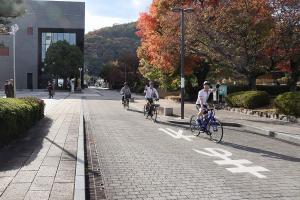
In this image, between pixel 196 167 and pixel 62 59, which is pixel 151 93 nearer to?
pixel 196 167

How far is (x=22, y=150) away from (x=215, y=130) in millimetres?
5847

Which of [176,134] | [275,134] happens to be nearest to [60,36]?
[176,134]

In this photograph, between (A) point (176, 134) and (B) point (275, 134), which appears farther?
(A) point (176, 134)

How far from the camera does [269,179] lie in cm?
846

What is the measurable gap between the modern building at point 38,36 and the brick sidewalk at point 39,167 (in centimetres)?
7668

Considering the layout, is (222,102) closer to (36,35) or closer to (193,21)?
(193,21)

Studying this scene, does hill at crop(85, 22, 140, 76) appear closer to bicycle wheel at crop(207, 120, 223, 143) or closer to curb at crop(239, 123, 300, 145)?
curb at crop(239, 123, 300, 145)

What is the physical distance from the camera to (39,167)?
29.1 feet

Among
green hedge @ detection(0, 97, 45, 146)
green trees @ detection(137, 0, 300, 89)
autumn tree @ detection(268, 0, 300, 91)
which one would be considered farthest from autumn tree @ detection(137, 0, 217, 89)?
green hedge @ detection(0, 97, 45, 146)

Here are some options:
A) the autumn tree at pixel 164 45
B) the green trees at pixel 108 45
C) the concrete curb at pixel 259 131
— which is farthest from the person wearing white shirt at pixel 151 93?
the green trees at pixel 108 45

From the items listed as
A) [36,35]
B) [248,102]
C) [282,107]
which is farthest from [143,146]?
[36,35]

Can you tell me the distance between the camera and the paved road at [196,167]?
24.7 ft

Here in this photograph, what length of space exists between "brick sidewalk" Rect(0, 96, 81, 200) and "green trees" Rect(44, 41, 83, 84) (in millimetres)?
65257

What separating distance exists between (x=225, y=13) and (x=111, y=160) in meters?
17.3
